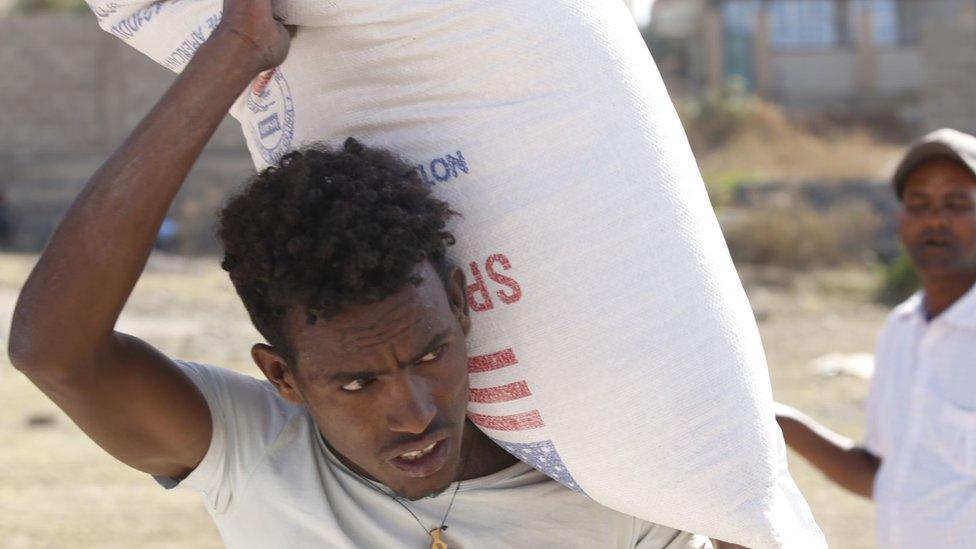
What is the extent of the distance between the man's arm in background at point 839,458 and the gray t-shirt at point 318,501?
47.4 inches

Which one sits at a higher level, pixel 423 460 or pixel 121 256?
pixel 121 256

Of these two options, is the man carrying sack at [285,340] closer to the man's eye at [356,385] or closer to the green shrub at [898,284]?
the man's eye at [356,385]

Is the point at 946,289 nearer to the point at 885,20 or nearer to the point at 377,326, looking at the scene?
the point at 377,326

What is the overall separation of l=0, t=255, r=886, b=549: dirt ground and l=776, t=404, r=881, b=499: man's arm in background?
264cm

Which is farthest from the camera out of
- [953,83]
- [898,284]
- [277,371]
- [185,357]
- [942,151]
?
[953,83]

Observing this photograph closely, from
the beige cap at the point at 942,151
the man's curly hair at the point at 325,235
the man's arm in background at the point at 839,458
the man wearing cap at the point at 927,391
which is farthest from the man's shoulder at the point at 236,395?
the beige cap at the point at 942,151

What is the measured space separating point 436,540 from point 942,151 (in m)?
1.88

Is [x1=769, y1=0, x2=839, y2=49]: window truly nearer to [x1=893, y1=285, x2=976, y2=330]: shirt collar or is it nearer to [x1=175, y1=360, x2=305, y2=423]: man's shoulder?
[x1=893, y1=285, x2=976, y2=330]: shirt collar

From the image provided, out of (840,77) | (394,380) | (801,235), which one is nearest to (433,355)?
(394,380)

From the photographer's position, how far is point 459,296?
5.57ft

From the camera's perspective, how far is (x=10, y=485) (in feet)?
20.5

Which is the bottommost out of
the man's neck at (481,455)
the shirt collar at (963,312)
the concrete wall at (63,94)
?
the shirt collar at (963,312)

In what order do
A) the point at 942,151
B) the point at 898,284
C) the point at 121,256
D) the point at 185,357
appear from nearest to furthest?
the point at 121,256 → the point at 942,151 → the point at 185,357 → the point at 898,284

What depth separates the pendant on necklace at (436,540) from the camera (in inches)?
67.7
